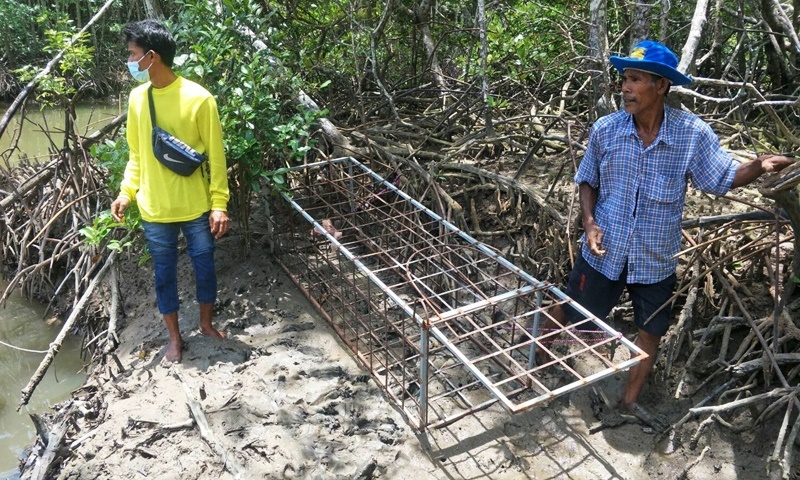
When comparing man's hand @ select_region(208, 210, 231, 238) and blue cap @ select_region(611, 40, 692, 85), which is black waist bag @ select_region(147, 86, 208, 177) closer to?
man's hand @ select_region(208, 210, 231, 238)

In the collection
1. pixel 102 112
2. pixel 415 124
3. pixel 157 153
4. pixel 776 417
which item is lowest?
pixel 102 112

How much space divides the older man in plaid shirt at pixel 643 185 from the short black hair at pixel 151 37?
1901mm

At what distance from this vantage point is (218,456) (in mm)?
2473

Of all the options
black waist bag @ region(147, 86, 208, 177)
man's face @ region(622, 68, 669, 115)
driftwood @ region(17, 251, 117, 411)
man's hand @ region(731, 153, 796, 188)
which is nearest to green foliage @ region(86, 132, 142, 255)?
driftwood @ region(17, 251, 117, 411)

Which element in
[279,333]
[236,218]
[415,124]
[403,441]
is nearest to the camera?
[403,441]

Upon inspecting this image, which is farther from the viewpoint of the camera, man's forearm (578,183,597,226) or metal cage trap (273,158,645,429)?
man's forearm (578,183,597,226)

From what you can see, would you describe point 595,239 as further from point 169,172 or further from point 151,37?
point 151,37

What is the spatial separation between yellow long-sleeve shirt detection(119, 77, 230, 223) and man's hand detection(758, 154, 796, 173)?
2.24 meters

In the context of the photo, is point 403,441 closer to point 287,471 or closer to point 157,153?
point 287,471

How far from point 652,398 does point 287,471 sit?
171 centimetres

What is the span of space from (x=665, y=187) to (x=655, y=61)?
0.48 metres

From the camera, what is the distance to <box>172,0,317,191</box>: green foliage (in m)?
3.31

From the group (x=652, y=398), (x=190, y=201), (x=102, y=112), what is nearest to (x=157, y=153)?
(x=190, y=201)

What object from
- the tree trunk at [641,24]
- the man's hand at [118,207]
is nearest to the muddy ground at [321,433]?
the man's hand at [118,207]
